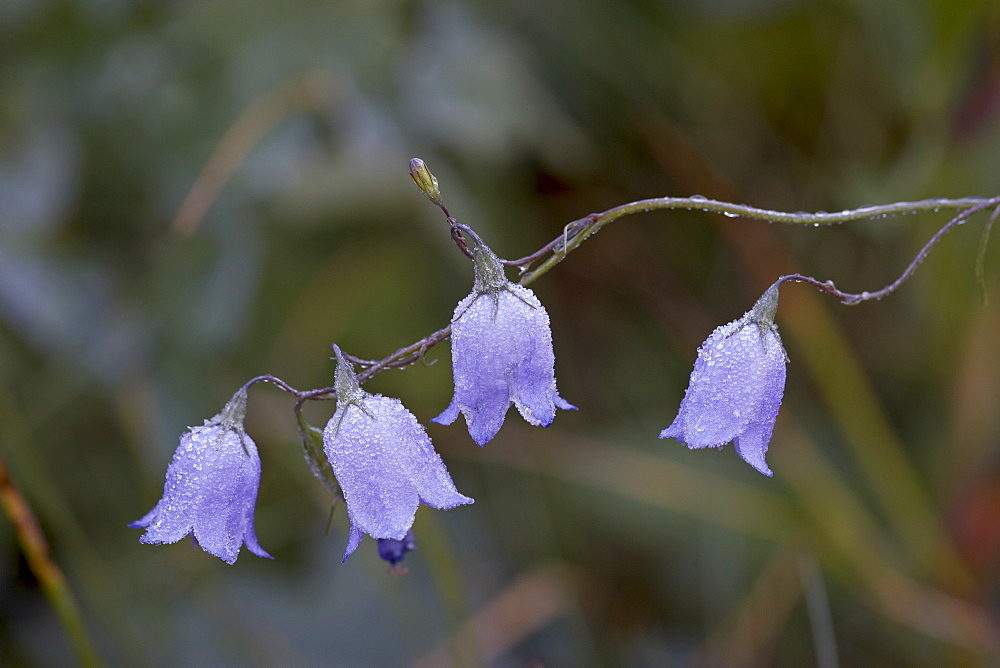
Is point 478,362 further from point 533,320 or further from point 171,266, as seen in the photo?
point 171,266

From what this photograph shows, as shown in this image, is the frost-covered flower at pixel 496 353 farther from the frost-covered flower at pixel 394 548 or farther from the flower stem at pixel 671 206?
the frost-covered flower at pixel 394 548

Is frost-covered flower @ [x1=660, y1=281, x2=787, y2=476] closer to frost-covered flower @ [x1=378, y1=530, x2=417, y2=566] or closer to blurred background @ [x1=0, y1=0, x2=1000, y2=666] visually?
frost-covered flower @ [x1=378, y1=530, x2=417, y2=566]

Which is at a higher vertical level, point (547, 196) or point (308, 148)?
point (308, 148)

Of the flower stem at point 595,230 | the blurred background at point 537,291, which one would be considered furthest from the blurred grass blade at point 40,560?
the flower stem at point 595,230

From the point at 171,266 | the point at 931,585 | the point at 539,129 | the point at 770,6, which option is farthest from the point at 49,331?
the point at 931,585

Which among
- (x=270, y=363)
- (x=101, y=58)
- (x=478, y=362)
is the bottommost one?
(x=478, y=362)

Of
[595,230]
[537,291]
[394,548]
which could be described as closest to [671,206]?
[595,230]
